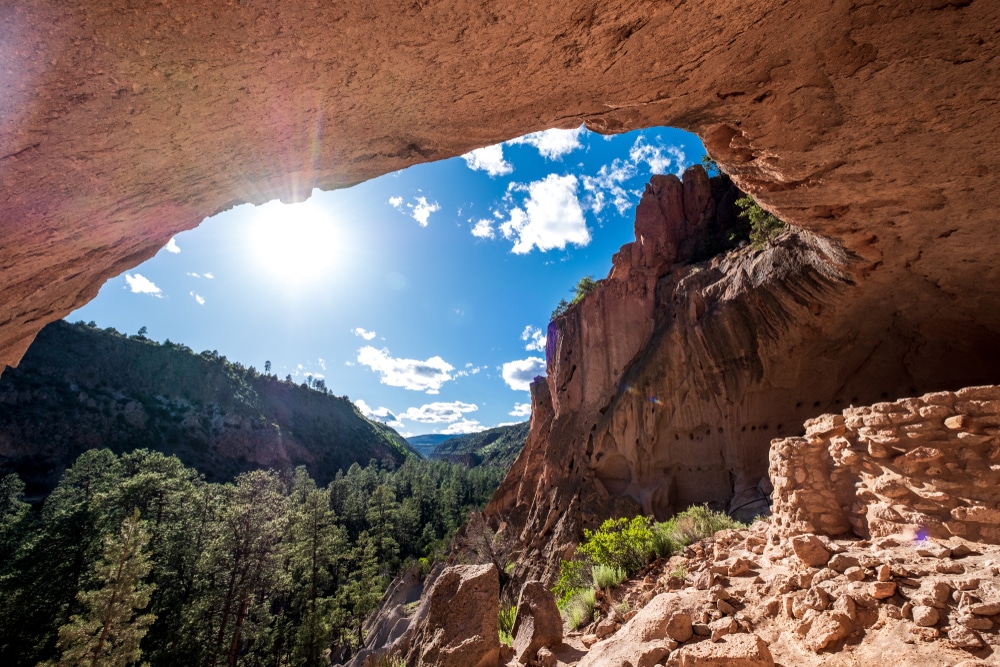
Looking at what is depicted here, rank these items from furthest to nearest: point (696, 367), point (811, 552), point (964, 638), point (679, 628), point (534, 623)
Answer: point (696, 367)
point (534, 623)
point (811, 552)
point (679, 628)
point (964, 638)

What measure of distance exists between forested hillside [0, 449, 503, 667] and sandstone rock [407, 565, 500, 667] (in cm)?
1624

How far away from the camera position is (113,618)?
47.5 ft

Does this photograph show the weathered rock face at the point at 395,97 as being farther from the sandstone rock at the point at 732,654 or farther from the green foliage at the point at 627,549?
the green foliage at the point at 627,549

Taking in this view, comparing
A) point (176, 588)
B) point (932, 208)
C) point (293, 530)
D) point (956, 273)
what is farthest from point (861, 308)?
point (176, 588)

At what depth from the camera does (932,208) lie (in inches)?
271

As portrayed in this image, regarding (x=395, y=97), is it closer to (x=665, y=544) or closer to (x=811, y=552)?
(x=811, y=552)

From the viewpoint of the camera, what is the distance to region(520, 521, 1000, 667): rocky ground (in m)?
2.78

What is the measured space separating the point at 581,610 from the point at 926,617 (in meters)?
5.28

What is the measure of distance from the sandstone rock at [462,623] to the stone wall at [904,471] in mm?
4117

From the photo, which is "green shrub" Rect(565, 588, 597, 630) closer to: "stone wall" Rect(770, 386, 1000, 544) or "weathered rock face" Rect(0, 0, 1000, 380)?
"stone wall" Rect(770, 386, 1000, 544)

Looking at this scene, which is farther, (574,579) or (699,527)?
(574,579)

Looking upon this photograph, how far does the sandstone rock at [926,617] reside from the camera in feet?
9.33

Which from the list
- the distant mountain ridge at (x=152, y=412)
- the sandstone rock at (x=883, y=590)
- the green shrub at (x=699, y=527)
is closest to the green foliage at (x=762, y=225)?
the green shrub at (x=699, y=527)

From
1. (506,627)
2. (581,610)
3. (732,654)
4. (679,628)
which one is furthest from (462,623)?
(732,654)
